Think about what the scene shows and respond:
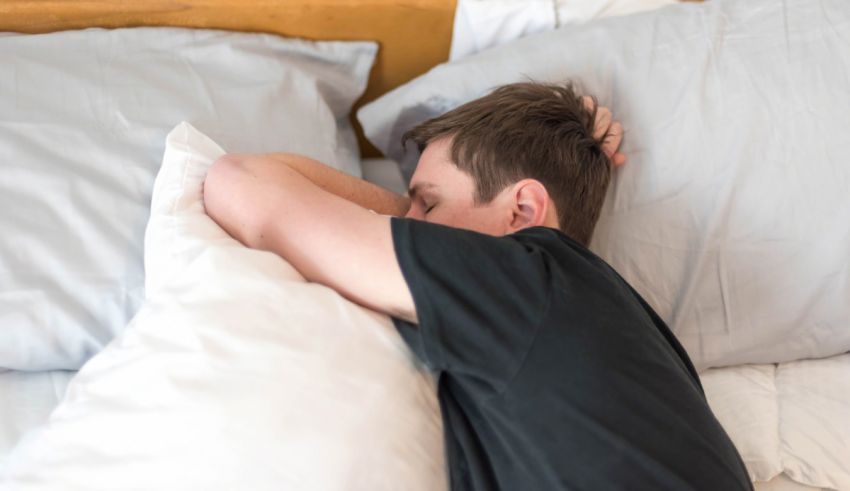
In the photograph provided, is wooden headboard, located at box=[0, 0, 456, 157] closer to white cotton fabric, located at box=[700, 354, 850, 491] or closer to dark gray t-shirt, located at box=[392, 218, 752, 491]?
dark gray t-shirt, located at box=[392, 218, 752, 491]

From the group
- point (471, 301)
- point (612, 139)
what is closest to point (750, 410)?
point (612, 139)

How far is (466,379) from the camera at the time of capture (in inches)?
31.8

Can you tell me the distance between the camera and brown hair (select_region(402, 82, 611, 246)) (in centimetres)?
101

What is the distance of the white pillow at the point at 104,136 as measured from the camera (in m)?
0.94

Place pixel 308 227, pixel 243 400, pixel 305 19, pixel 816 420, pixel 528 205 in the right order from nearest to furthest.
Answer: pixel 243 400, pixel 308 227, pixel 528 205, pixel 816 420, pixel 305 19

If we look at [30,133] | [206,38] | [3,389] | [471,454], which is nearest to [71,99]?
[30,133]

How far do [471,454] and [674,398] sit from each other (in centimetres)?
21

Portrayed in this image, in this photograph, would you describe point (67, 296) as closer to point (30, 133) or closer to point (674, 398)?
point (30, 133)

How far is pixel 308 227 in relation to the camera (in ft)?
2.81

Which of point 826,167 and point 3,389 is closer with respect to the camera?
point 3,389

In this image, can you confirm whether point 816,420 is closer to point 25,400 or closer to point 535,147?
point 535,147

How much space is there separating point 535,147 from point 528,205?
9cm

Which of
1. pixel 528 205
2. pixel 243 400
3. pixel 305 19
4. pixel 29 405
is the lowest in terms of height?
pixel 29 405

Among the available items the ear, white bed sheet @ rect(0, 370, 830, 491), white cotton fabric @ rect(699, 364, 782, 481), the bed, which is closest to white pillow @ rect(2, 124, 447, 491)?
the bed
